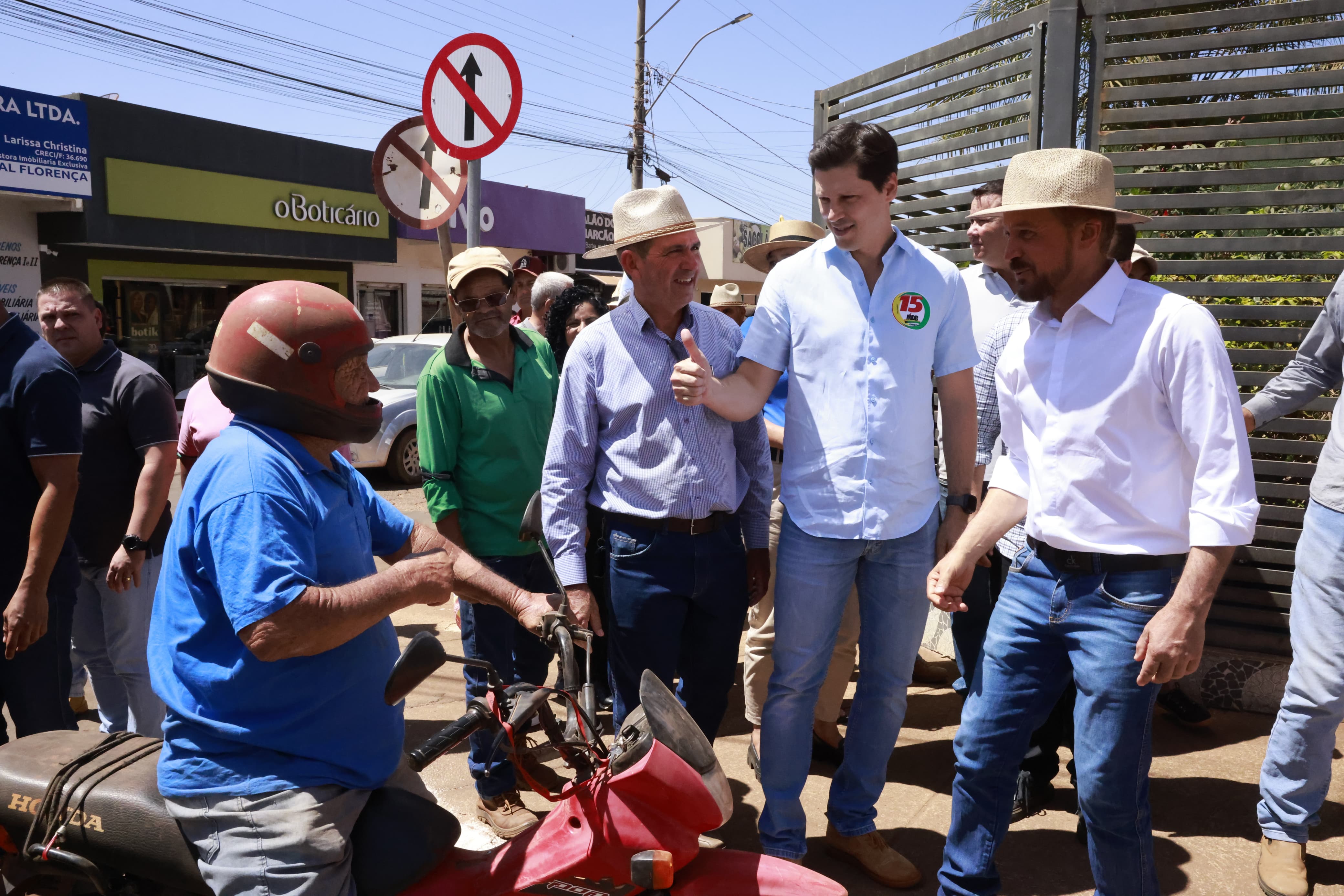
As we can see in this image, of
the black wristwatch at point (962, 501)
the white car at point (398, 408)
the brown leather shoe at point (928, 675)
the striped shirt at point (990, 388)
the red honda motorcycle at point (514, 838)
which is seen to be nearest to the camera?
the red honda motorcycle at point (514, 838)

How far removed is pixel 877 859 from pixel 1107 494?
157 centimetres

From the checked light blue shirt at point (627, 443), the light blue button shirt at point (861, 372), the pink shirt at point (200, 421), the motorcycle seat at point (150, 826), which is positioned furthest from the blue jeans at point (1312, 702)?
the pink shirt at point (200, 421)

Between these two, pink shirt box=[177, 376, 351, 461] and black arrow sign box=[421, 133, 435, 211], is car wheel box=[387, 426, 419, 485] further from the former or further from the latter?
pink shirt box=[177, 376, 351, 461]

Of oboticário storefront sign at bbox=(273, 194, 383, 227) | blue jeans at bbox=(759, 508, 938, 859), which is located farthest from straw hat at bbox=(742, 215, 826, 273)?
oboticário storefront sign at bbox=(273, 194, 383, 227)

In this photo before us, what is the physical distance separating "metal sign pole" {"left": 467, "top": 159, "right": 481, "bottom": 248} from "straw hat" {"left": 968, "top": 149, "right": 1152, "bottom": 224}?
3.38 meters

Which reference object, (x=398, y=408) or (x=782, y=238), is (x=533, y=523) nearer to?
(x=782, y=238)

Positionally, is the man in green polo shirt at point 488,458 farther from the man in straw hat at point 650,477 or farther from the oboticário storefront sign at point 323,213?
the oboticário storefront sign at point 323,213

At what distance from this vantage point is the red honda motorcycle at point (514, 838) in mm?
1912

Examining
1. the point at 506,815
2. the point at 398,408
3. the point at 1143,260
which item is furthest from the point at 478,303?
the point at 398,408

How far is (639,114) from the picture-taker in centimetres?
2355

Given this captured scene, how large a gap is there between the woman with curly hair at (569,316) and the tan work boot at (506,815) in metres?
2.29

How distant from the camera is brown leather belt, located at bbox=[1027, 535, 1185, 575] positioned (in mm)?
2498

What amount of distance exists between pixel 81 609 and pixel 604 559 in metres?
2.49

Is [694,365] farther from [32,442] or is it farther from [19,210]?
[19,210]
